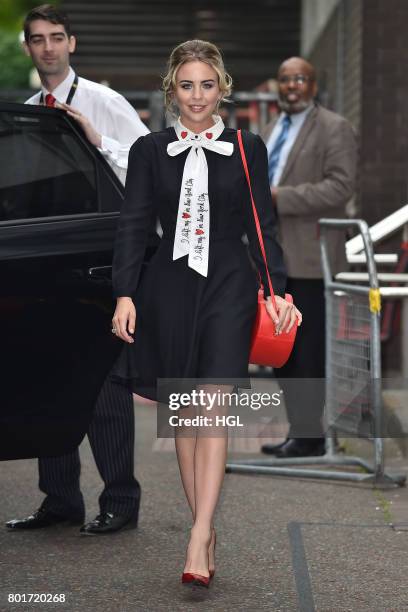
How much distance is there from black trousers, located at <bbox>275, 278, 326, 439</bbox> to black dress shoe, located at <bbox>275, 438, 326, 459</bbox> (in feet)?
0.12

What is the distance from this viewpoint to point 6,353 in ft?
16.5

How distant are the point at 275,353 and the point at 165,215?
62 centimetres

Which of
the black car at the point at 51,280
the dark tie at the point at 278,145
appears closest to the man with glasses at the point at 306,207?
the dark tie at the point at 278,145

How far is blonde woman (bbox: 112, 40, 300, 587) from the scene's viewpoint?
4.75m

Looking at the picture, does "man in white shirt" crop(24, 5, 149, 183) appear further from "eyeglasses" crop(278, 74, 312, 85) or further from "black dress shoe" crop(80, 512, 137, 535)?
"eyeglasses" crop(278, 74, 312, 85)

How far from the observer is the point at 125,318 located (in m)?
4.79

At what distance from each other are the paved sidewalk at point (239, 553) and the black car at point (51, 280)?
0.48 meters

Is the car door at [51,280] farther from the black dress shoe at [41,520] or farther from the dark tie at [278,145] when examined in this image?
the dark tie at [278,145]

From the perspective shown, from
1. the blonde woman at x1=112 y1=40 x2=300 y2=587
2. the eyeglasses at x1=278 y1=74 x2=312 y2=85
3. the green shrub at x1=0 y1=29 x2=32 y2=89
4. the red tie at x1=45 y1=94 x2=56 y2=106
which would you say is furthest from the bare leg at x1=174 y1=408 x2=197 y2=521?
the green shrub at x1=0 y1=29 x2=32 y2=89

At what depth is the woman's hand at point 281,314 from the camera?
188 inches

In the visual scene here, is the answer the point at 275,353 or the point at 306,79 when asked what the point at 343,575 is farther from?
the point at 306,79

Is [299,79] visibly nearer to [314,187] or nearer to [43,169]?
[314,187]

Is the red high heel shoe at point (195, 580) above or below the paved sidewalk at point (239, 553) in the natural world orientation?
above

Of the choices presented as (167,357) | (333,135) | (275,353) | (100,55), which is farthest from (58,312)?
(100,55)
